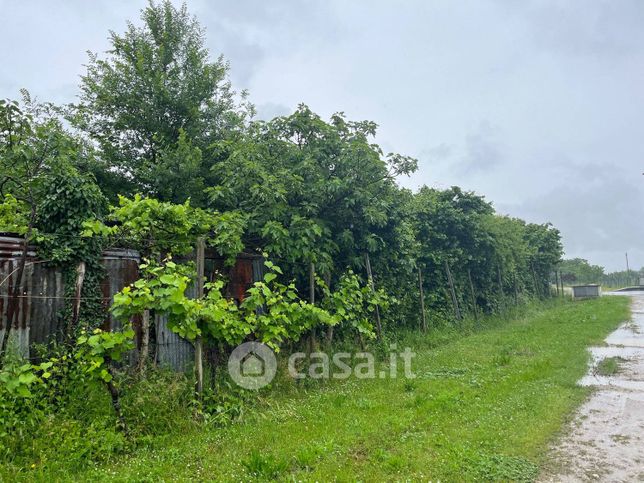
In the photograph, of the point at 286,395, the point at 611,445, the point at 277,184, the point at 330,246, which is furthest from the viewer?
the point at 330,246

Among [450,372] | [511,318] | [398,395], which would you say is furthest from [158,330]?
[511,318]

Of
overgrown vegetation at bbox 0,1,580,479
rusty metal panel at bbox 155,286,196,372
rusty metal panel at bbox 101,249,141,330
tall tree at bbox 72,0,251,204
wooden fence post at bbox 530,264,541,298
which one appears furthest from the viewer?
wooden fence post at bbox 530,264,541,298

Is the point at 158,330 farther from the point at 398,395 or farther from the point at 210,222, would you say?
the point at 398,395

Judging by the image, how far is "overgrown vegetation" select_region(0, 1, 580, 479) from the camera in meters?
4.07

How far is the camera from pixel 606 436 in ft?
14.1

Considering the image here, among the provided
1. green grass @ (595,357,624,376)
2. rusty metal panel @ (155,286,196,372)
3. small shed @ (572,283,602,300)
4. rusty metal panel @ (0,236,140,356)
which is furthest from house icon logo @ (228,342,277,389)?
small shed @ (572,283,602,300)

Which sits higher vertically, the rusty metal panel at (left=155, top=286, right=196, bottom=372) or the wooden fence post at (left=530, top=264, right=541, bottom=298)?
the wooden fence post at (left=530, top=264, right=541, bottom=298)

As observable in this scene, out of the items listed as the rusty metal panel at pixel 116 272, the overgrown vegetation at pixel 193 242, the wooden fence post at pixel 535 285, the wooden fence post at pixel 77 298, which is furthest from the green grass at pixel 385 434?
the wooden fence post at pixel 535 285

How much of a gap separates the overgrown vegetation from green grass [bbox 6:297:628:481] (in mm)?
110

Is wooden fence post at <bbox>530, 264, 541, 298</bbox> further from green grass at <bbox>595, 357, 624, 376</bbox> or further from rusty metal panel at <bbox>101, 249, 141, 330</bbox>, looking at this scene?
rusty metal panel at <bbox>101, 249, 141, 330</bbox>

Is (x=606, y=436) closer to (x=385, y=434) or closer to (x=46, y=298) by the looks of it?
(x=385, y=434)

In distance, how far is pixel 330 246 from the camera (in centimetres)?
769

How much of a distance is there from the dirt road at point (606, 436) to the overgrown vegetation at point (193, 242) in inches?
22.3

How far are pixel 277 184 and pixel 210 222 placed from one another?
1.43 m
